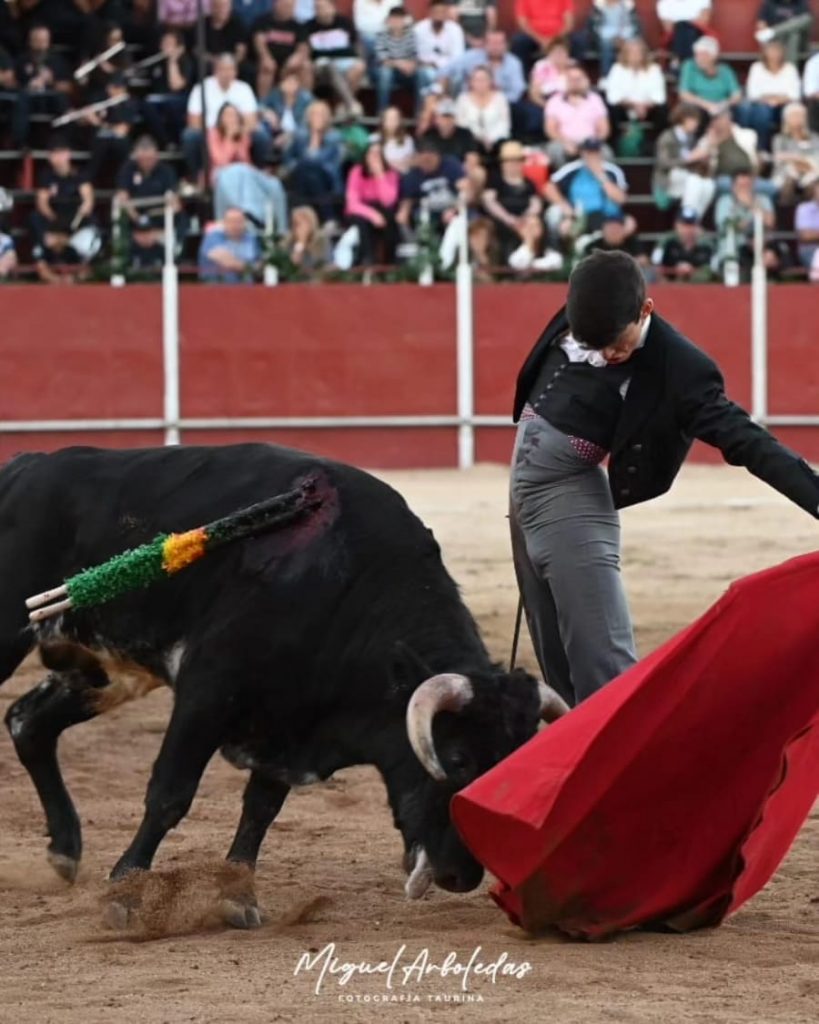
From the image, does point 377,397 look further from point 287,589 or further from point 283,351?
point 287,589

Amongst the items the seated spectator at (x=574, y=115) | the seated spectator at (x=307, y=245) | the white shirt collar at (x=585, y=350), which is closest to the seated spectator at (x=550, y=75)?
the seated spectator at (x=574, y=115)

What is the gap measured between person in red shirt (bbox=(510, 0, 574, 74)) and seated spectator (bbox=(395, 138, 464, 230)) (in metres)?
1.57

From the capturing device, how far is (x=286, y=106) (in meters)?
13.3

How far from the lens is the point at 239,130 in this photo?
504 inches

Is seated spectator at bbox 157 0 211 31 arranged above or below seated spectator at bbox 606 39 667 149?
above

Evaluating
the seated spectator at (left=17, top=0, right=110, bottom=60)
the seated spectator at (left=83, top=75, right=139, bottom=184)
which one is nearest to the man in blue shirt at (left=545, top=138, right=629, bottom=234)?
the seated spectator at (left=83, top=75, right=139, bottom=184)

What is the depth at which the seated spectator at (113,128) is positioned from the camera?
12961 millimetres

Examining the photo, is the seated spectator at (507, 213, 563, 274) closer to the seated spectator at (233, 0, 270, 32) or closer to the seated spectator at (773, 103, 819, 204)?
the seated spectator at (773, 103, 819, 204)

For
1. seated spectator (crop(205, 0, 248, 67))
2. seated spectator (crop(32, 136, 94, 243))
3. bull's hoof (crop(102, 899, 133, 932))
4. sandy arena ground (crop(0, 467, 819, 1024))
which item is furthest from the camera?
seated spectator (crop(205, 0, 248, 67))

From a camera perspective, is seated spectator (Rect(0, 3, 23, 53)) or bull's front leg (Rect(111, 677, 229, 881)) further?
seated spectator (Rect(0, 3, 23, 53))

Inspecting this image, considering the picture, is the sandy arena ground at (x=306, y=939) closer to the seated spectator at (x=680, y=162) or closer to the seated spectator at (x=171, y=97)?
the seated spectator at (x=171, y=97)

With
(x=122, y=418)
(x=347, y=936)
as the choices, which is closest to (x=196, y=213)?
(x=122, y=418)

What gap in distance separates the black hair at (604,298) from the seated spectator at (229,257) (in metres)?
9.14

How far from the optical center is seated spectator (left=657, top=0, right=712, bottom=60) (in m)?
14.8
